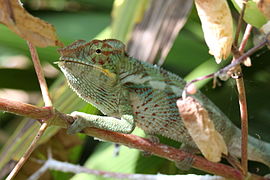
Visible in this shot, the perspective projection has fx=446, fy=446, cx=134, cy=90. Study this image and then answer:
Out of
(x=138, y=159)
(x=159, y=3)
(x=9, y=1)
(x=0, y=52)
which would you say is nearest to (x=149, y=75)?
(x=138, y=159)

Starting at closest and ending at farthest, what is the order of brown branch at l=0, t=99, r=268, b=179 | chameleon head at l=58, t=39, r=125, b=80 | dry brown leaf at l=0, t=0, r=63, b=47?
1. dry brown leaf at l=0, t=0, r=63, b=47
2. brown branch at l=0, t=99, r=268, b=179
3. chameleon head at l=58, t=39, r=125, b=80

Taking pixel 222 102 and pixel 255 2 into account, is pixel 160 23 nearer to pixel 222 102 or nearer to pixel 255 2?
pixel 222 102

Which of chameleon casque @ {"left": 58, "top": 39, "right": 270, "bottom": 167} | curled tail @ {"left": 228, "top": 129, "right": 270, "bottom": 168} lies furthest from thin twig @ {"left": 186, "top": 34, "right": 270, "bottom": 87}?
curled tail @ {"left": 228, "top": 129, "right": 270, "bottom": 168}

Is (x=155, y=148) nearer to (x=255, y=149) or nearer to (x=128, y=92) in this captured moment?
(x=128, y=92)

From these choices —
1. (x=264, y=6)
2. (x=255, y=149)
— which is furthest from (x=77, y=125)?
(x=255, y=149)

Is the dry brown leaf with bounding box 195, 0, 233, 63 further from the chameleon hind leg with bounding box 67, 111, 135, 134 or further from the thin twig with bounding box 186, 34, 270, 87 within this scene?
the chameleon hind leg with bounding box 67, 111, 135, 134

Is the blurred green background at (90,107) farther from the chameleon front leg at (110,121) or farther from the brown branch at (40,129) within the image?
the brown branch at (40,129)

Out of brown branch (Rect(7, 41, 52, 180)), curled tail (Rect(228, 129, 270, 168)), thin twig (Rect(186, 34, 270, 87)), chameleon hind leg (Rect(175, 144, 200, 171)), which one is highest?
thin twig (Rect(186, 34, 270, 87))
